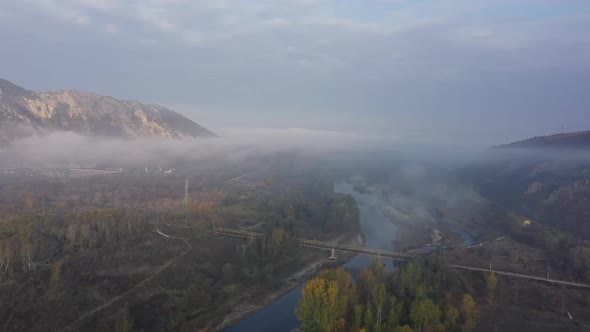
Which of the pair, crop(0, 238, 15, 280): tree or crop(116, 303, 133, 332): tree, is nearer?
crop(116, 303, 133, 332): tree

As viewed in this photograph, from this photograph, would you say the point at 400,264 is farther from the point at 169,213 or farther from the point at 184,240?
the point at 169,213

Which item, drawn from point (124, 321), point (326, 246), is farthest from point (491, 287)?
point (124, 321)

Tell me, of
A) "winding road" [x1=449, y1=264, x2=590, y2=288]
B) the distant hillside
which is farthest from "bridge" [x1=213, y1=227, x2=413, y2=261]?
the distant hillside

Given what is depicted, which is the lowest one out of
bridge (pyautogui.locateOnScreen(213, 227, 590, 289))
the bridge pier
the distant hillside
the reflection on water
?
the reflection on water

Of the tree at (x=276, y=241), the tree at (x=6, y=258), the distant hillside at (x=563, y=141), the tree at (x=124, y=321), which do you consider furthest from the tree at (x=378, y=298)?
the distant hillside at (x=563, y=141)

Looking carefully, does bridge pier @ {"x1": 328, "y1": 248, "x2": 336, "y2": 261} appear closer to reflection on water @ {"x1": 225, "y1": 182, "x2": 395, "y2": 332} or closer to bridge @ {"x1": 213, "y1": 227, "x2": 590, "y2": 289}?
bridge @ {"x1": 213, "y1": 227, "x2": 590, "y2": 289}

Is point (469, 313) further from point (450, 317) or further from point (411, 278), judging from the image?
point (411, 278)

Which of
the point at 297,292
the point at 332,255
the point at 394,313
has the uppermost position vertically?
the point at 394,313
